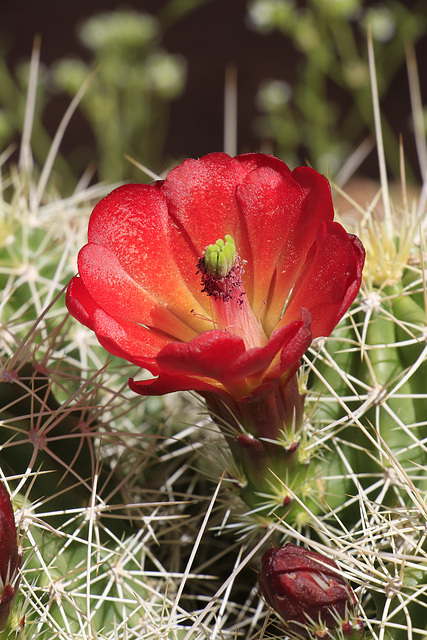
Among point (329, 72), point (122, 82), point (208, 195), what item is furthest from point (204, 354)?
point (329, 72)

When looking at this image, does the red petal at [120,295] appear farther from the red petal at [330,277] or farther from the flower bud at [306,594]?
the flower bud at [306,594]

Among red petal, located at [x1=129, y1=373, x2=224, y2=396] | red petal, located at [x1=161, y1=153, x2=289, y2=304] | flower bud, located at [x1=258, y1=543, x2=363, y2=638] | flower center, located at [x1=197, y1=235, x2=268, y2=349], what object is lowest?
flower bud, located at [x1=258, y1=543, x2=363, y2=638]

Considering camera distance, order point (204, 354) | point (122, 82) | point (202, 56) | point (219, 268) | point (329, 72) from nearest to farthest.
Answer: point (204, 354) < point (219, 268) < point (122, 82) < point (329, 72) < point (202, 56)

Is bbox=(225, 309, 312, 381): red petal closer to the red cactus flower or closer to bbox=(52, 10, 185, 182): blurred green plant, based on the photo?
the red cactus flower

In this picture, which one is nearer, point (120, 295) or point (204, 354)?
point (204, 354)

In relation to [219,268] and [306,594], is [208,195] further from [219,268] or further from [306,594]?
[306,594]

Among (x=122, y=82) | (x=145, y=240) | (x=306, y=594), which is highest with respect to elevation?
(x=145, y=240)

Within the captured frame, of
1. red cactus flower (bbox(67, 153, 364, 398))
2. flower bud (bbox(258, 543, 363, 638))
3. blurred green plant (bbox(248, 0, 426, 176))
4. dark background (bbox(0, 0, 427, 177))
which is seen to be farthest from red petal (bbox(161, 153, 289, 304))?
dark background (bbox(0, 0, 427, 177))

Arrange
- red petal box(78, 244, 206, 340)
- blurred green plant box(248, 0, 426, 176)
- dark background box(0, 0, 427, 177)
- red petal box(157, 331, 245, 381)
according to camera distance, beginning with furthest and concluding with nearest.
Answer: dark background box(0, 0, 427, 177) → blurred green plant box(248, 0, 426, 176) → red petal box(78, 244, 206, 340) → red petal box(157, 331, 245, 381)

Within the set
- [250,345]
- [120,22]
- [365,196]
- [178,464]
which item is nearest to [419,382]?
[250,345]

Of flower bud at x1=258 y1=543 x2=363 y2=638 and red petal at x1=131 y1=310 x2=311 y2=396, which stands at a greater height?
red petal at x1=131 y1=310 x2=311 y2=396
